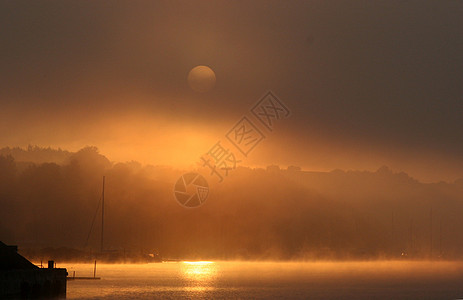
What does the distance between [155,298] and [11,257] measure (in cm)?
5024

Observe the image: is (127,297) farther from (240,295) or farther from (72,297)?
(240,295)

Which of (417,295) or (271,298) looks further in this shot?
(417,295)

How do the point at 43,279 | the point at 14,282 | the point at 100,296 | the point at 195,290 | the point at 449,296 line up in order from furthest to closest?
the point at 195,290 → the point at 449,296 → the point at 100,296 → the point at 43,279 → the point at 14,282

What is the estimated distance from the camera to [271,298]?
14000 centimetres

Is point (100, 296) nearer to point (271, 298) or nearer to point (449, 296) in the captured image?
point (271, 298)

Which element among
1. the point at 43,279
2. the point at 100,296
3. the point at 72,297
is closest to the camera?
the point at 43,279

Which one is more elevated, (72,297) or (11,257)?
(11,257)

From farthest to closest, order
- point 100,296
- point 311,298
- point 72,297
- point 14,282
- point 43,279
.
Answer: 1. point 311,298
2. point 100,296
3. point 72,297
4. point 43,279
5. point 14,282

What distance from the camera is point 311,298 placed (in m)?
143

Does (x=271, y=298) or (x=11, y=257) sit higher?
(x=11, y=257)

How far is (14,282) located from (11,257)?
14.3ft

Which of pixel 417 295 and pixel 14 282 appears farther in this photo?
pixel 417 295

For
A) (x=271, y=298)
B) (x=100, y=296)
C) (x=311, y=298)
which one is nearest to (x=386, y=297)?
(x=311, y=298)

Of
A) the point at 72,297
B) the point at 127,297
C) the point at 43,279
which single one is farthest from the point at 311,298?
the point at 43,279
